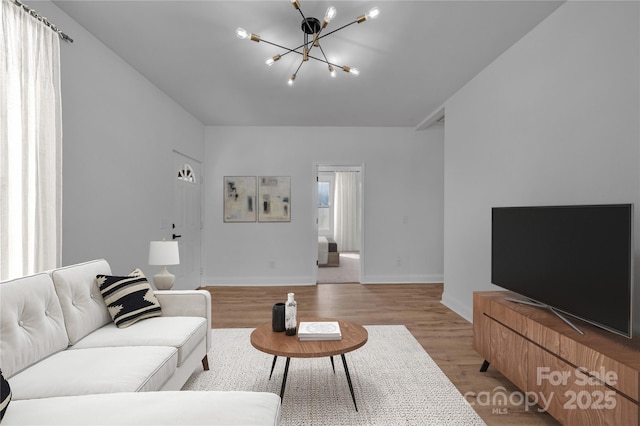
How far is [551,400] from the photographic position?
176cm

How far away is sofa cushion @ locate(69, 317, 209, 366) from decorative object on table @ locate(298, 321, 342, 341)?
0.72 metres

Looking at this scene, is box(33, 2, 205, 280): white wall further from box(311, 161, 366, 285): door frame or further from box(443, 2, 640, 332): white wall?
box(443, 2, 640, 332): white wall

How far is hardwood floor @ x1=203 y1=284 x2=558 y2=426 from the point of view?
2135mm

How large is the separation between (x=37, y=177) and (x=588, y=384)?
3.28 meters

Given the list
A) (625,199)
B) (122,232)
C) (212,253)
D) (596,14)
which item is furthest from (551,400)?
(212,253)

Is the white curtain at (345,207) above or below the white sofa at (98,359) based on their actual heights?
above

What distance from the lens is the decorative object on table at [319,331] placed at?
2057 millimetres

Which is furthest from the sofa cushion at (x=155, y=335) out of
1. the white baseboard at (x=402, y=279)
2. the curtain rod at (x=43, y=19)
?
the white baseboard at (x=402, y=279)

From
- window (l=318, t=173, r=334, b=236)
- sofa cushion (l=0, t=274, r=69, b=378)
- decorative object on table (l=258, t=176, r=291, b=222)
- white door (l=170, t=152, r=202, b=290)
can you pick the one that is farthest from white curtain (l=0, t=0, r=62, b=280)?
window (l=318, t=173, r=334, b=236)

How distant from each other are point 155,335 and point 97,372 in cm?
47

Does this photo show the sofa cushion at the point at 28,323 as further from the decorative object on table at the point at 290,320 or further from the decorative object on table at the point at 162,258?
the decorative object on table at the point at 290,320

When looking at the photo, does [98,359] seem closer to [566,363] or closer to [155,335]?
[155,335]

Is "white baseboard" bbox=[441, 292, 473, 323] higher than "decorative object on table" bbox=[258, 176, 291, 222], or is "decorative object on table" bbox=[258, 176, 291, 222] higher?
"decorative object on table" bbox=[258, 176, 291, 222]

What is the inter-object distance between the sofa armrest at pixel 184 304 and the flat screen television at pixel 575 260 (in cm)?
228
